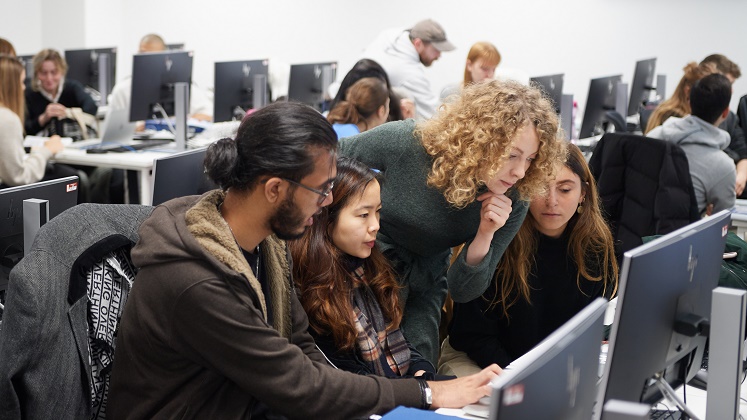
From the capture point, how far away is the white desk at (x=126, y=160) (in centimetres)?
481

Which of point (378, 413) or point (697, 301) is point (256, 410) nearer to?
point (378, 413)

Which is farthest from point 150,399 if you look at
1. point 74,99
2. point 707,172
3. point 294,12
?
point 294,12

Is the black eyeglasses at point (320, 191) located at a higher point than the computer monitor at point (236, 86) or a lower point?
higher

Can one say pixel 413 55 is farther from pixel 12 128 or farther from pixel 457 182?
pixel 457 182

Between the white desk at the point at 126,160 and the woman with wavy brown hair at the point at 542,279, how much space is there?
2767 millimetres

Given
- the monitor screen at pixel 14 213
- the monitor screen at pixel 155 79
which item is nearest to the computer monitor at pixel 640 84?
the monitor screen at pixel 155 79

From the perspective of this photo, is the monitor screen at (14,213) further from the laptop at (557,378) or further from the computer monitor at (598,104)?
the computer monitor at (598,104)

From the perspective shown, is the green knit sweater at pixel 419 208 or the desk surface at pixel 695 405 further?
the green knit sweater at pixel 419 208

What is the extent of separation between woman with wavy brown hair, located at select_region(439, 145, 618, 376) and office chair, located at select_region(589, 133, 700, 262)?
2.96 ft

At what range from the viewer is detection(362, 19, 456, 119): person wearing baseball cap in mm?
5516

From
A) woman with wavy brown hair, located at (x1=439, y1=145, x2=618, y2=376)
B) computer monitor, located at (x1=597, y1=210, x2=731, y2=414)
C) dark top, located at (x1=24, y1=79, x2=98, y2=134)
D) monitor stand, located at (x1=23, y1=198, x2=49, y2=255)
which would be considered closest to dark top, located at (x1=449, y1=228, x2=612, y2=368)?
woman with wavy brown hair, located at (x1=439, y1=145, x2=618, y2=376)

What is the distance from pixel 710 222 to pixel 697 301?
0.15 meters

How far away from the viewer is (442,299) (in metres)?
2.48

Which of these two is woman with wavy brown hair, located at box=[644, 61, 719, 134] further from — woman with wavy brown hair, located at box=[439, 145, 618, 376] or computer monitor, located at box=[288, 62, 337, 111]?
woman with wavy brown hair, located at box=[439, 145, 618, 376]
